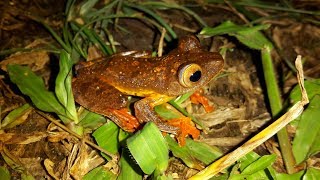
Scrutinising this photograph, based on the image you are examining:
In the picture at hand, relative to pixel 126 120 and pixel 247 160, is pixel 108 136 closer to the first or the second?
pixel 126 120

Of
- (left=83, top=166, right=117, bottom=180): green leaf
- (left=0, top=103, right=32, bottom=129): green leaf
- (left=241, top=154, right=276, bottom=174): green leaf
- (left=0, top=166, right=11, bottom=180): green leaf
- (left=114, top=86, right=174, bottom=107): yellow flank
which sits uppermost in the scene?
(left=241, top=154, right=276, bottom=174): green leaf

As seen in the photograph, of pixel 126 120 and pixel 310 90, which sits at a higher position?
pixel 310 90

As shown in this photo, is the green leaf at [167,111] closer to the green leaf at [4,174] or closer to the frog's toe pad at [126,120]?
the frog's toe pad at [126,120]

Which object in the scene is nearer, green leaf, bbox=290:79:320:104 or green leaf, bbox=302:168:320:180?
green leaf, bbox=302:168:320:180

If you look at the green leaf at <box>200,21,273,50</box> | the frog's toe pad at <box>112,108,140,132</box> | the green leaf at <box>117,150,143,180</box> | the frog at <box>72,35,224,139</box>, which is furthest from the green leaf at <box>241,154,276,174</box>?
the green leaf at <box>200,21,273,50</box>

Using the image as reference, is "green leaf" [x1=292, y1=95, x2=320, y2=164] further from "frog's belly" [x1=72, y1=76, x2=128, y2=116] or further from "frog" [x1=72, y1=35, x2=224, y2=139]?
"frog's belly" [x1=72, y1=76, x2=128, y2=116]

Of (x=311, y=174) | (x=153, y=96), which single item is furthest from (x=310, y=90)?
(x=153, y=96)

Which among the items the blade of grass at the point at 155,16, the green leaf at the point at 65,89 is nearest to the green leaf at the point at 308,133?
the blade of grass at the point at 155,16
